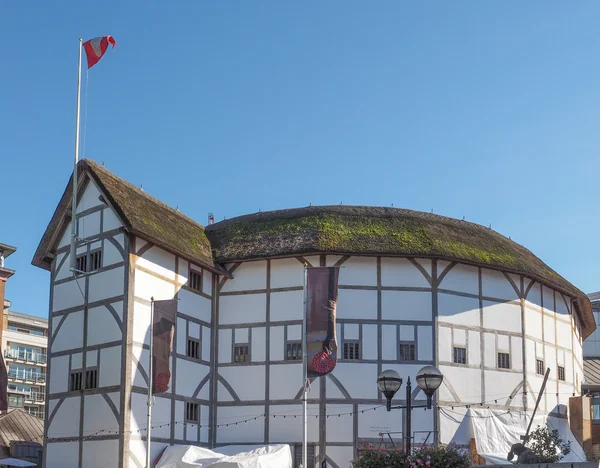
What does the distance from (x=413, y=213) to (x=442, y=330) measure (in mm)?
5929

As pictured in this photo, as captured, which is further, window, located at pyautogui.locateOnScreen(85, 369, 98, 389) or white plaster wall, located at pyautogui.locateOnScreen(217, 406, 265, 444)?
white plaster wall, located at pyautogui.locateOnScreen(217, 406, 265, 444)

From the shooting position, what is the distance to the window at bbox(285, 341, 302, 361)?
37969 millimetres

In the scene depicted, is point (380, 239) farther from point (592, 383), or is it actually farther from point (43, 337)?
point (43, 337)

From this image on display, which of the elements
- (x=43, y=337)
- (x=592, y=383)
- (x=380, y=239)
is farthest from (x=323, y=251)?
(x=43, y=337)

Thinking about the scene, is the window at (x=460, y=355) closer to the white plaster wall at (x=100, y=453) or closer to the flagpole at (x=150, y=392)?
the flagpole at (x=150, y=392)

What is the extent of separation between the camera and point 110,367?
1331 inches

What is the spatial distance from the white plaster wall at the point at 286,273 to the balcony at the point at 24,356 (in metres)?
64.8

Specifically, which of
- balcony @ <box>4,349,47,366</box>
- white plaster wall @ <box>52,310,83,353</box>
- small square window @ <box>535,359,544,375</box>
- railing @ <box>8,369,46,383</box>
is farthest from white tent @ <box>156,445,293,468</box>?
railing @ <box>8,369,46,383</box>

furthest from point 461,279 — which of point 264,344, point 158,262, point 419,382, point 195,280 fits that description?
point 419,382

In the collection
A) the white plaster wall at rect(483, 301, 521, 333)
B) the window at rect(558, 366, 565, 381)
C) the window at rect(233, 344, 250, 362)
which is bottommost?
the window at rect(558, 366, 565, 381)

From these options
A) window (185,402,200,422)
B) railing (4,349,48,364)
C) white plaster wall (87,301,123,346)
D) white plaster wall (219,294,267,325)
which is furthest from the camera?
railing (4,349,48,364)

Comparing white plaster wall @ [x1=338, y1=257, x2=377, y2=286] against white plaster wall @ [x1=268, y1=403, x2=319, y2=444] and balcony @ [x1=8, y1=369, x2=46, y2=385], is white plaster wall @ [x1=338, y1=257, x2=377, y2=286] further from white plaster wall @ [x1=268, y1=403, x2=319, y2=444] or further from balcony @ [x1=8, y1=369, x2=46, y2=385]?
balcony @ [x1=8, y1=369, x2=46, y2=385]

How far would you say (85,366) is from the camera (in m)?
34.9

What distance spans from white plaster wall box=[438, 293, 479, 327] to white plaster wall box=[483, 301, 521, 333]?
0.54 metres
